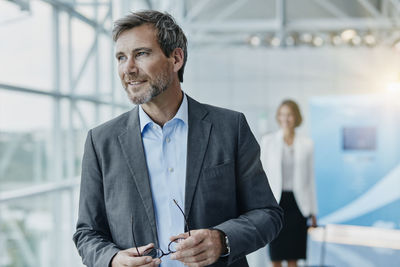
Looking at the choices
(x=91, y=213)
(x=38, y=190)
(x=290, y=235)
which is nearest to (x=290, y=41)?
(x=290, y=235)

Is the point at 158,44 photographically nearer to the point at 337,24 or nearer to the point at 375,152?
A: the point at 375,152

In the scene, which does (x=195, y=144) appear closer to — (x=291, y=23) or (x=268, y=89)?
(x=291, y=23)

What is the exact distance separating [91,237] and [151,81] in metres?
0.50

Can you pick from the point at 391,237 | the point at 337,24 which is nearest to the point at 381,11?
the point at 337,24

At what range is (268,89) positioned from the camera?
8539mm

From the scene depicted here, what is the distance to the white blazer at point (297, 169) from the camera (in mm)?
4141

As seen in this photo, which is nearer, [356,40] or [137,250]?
[137,250]

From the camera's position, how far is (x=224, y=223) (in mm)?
1328

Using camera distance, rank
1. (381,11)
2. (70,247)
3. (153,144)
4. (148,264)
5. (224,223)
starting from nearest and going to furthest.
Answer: (148,264) → (224,223) → (153,144) → (70,247) → (381,11)

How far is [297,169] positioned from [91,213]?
3012 mm

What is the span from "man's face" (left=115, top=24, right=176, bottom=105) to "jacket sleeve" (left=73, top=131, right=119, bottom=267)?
22cm

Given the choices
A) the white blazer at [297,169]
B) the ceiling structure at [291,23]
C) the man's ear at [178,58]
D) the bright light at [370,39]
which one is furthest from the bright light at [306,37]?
the man's ear at [178,58]

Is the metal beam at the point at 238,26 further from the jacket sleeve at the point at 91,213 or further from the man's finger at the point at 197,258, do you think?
the man's finger at the point at 197,258

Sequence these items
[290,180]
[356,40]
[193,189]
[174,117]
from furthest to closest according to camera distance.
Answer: [356,40] → [290,180] → [174,117] → [193,189]
